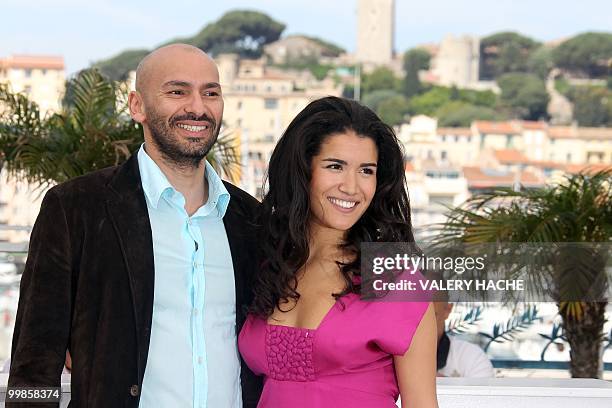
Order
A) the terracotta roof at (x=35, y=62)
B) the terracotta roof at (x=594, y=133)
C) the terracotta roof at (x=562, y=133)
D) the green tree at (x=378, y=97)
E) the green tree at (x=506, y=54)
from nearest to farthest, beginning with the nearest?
1. the terracotta roof at (x=35, y=62)
2. the terracotta roof at (x=562, y=133)
3. the terracotta roof at (x=594, y=133)
4. the green tree at (x=378, y=97)
5. the green tree at (x=506, y=54)

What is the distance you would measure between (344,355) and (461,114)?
6744 cm

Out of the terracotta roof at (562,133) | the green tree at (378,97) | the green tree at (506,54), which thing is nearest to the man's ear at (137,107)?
the terracotta roof at (562,133)

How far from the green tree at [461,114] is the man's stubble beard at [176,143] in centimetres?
6577

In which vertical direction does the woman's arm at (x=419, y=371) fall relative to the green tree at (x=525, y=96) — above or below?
above

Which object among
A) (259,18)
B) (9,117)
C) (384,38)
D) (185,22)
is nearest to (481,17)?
(384,38)

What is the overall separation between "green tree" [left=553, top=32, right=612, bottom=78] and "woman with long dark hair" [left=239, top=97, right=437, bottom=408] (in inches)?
3097

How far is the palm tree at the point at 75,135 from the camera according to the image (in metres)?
5.69

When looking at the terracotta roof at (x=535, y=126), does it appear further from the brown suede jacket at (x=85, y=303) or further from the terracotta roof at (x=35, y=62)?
→ the brown suede jacket at (x=85, y=303)

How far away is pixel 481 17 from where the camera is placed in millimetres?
90438

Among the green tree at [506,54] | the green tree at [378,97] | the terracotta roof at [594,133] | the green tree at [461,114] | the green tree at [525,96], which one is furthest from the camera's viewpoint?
the green tree at [506,54]

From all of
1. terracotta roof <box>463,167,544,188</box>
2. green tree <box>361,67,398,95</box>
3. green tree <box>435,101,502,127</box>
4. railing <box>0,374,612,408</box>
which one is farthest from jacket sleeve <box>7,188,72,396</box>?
green tree <box>361,67,398,95</box>

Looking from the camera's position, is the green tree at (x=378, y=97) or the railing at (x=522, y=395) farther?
the green tree at (x=378, y=97)

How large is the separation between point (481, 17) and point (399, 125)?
29588mm

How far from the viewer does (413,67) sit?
7894 centimetres
